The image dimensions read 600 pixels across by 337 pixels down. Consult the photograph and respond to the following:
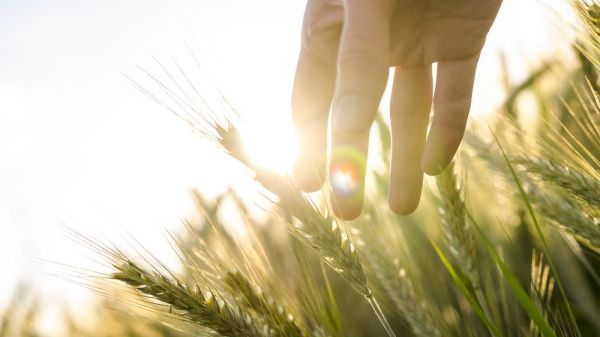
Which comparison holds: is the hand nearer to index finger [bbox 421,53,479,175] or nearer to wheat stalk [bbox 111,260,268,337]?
index finger [bbox 421,53,479,175]

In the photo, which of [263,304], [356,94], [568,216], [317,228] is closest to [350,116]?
[356,94]

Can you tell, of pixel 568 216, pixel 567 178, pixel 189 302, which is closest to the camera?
pixel 189 302

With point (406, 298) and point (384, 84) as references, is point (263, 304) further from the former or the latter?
point (384, 84)

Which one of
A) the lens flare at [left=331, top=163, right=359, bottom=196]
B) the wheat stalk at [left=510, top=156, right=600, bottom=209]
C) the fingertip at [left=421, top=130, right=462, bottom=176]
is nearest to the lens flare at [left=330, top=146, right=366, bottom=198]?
the lens flare at [left=331, top=163, right=359, bottom=196]

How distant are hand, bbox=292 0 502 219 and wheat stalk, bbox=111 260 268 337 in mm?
260

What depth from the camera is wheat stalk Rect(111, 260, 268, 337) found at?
0.84 m

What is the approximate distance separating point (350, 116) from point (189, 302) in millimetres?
418

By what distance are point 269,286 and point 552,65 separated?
4.23 feet

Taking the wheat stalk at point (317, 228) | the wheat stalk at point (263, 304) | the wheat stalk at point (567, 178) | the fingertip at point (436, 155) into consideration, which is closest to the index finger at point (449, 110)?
the fingertip at point (436, 155)

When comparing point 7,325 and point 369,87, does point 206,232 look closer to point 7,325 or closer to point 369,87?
point 7,325

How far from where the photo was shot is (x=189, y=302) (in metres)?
0.85

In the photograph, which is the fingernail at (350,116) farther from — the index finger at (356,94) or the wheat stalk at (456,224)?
the wheat stalk at (456,224)

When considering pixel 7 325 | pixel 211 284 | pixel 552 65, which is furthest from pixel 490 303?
pixel 7 325

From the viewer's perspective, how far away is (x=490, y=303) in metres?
1.33
